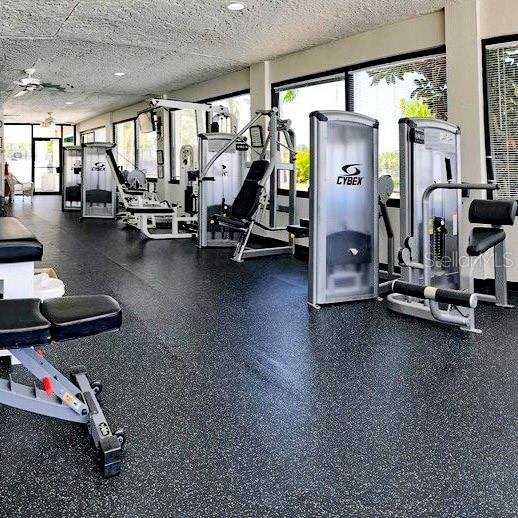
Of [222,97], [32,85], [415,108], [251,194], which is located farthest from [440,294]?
[32,85]

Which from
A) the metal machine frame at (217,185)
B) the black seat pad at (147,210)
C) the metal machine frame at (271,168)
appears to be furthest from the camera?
the black seat pad at (147,210)

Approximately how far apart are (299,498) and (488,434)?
0.84 m

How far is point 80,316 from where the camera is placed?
1.81m

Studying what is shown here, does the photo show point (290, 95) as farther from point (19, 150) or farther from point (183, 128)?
point (19, 150)

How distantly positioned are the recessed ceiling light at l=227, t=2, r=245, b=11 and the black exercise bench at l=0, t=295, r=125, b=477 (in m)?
3.63

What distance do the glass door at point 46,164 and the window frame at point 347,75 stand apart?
1212 centimetres

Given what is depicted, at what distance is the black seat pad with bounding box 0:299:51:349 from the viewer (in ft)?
5.52

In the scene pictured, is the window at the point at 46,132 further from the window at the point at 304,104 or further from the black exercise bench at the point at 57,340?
the black exercise bench at the point at 57,340

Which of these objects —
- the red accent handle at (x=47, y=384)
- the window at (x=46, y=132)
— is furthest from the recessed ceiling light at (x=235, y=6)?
the window at (x=46, y=132)

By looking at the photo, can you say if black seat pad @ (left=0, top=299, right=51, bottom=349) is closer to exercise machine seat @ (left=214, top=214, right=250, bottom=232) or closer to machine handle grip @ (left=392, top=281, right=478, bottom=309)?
machine handle grip @ (left=392, top=281, right=478, bottom=309)

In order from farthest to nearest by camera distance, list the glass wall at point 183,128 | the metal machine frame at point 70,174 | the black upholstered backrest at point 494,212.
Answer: the metal machine frame at point 70,174
the glass wall at point 183,128
the black upholstered backrest at point 494,212

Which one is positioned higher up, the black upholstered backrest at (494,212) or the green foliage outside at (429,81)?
the green foliage outside at (429,81)

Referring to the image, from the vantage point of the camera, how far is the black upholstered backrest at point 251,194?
6.03m

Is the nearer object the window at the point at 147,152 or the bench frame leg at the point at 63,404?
the bench frame leg at the point at 63,404
